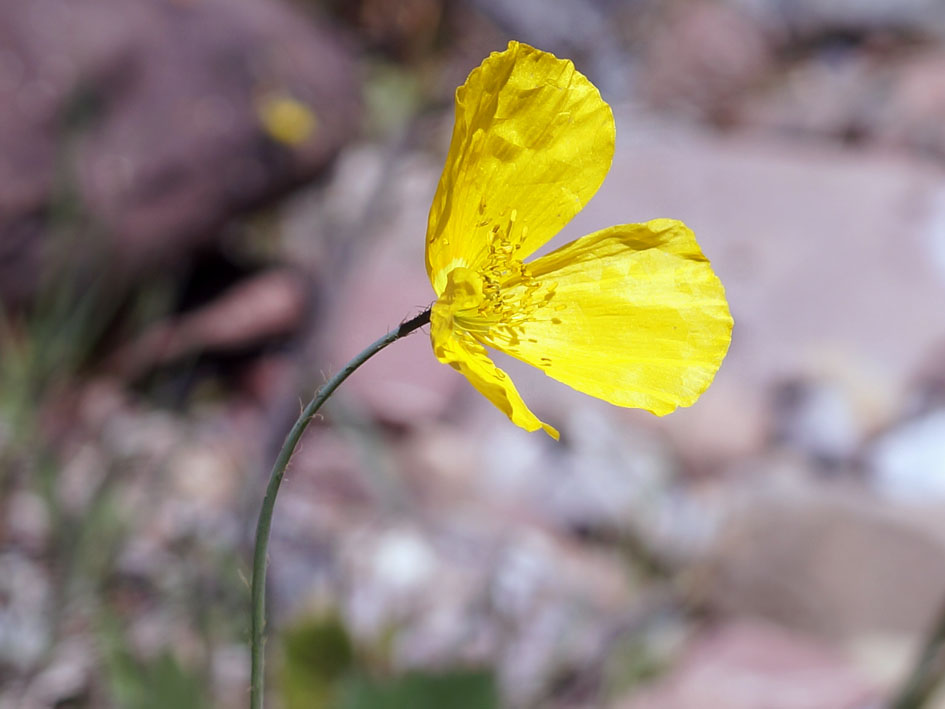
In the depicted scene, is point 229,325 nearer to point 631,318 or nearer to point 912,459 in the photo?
point 912,459

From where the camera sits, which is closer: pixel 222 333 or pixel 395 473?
pixel 395 473

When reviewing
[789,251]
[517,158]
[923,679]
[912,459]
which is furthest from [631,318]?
[789,251]

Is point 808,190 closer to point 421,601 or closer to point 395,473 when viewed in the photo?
point 395,473

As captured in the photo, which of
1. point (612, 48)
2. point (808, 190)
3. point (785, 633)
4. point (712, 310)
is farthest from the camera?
point (612, 48)

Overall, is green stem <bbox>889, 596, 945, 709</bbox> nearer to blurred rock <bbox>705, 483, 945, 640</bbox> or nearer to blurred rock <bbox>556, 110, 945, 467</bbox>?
blurred rock <bbox>705, 483, 945, 640</bbox>

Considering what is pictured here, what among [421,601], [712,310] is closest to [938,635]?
[712,310]

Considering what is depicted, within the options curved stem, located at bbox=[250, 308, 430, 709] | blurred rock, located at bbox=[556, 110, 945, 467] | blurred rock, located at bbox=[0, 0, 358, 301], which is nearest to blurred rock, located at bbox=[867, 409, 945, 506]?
blurred rock, located at bbox=[556, 110, 945, 467]
